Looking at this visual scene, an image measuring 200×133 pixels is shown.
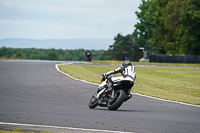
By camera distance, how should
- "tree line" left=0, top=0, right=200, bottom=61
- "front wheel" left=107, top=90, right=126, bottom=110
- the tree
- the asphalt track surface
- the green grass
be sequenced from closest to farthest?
the asphalt track surface
"front wheel" left=107, top=90, right=126, bottom=110
the green grass
"tree line" left=0, top=0, right=200, bottom=61
the tree

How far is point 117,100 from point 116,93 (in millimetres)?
269

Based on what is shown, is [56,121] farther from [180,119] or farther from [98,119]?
[180,119]

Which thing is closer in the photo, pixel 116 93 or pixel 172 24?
pixel 116 93

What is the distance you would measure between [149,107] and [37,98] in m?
4.29

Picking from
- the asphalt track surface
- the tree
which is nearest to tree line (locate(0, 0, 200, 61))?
the asphalt track surface

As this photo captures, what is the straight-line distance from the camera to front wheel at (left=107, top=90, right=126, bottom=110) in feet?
32.0

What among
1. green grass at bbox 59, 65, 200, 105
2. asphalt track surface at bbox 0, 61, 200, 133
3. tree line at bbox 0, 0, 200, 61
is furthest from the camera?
tree line at bbox 0, 0, 200, 61

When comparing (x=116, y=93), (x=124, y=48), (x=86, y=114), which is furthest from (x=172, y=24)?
(x=124, y=48)

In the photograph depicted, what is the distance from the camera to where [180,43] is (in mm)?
57688

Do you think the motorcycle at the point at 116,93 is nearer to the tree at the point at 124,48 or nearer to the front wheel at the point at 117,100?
the front wheel at the point at 117,100

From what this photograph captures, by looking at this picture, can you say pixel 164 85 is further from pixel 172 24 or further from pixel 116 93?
pixel 172 24

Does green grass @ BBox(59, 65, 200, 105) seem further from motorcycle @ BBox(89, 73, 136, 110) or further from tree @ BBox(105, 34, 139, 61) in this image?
tree @ BBox(105, 34, 139, 61)

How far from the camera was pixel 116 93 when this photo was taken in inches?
396

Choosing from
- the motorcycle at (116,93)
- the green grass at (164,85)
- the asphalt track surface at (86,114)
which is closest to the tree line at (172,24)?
the green grass at (164,85)
